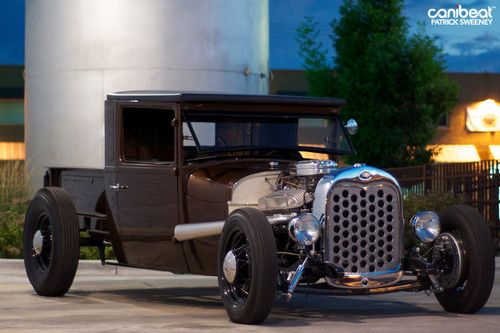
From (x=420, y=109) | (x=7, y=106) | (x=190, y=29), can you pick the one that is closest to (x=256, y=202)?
(x=190, y=29)

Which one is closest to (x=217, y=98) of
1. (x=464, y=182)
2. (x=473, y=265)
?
(x=473, y=265)

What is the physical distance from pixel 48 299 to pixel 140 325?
7.87 ft

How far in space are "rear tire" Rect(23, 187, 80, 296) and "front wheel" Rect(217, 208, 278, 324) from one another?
7.36ft

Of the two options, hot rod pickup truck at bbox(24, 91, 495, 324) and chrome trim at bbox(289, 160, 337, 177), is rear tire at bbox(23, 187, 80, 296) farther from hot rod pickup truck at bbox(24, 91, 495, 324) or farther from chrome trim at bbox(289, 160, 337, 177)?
chrome trim at bbox(289, 160, 337, 177)

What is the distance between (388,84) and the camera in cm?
3438

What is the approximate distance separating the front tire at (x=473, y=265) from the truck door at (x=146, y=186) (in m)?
2.37

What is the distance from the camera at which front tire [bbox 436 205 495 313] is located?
410 inches

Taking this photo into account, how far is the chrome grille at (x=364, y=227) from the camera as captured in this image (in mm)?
10070

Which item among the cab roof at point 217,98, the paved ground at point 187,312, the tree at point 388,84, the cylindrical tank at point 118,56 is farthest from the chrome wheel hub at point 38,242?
the tree at point 388,84

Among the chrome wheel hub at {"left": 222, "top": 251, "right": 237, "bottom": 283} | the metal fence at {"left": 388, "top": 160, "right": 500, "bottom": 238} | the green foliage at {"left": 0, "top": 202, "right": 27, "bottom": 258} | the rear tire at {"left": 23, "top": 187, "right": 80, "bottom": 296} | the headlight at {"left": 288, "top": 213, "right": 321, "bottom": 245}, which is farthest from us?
the metal fence at {"left": 388, "top": 160, "right": 500, "bottom": 238}

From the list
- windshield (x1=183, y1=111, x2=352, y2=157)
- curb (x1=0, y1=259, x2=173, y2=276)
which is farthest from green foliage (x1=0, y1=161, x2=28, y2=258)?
windshield (x1=183, y1=111, x2=352, y2=157)

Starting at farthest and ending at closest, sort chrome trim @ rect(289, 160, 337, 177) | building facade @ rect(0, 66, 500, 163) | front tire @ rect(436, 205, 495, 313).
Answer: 1. building facade @ rect(0, 66, 500, 163)
2. front tire @ rect(436, 205, 495, 313)
3. chrome trim @ rect(289, 160, 337, 177)

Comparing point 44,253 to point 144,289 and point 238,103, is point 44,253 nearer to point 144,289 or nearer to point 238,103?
point 144,289

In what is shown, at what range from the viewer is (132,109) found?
12.0 meters
